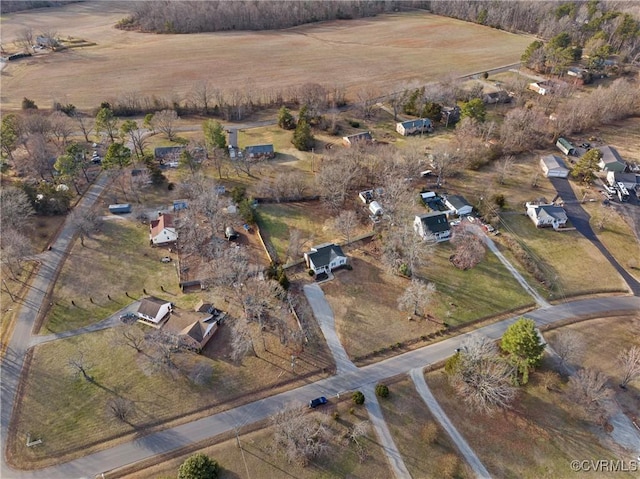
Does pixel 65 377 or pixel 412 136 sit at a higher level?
pixel 412 136

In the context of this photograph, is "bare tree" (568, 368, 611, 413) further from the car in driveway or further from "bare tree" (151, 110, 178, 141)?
"bare tree" (151, 110, 178, 141)

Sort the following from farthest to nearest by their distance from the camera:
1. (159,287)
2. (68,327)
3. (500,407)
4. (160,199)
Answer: (160,199)
(159,287)
(68,327)
(500,407)

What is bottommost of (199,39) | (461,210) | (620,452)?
(620,452)

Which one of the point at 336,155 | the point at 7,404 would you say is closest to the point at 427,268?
the point at 336,155

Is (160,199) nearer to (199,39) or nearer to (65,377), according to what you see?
(65,377)

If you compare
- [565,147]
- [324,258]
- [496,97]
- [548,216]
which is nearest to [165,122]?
[324,258]

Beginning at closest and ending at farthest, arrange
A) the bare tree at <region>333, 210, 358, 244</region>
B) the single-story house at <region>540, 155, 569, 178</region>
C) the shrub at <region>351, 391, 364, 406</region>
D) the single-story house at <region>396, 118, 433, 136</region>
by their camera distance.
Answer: the shrub at <region>351, 391, 364, 406</region>, the bare tree at <region>333, 210, 358, 244</region>, the single-story house at <region>540, 155, 569, 178</region>, the single-story house at <region>396, 118, 433, 136</region>

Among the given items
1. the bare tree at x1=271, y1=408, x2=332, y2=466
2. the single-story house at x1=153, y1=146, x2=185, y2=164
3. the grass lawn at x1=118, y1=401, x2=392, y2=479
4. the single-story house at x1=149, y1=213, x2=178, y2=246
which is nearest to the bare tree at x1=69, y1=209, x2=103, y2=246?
the single-story house at x1=149, y1=213, x2=178, y2=246

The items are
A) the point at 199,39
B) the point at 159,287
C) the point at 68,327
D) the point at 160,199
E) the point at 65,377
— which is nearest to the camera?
the point at 65,377

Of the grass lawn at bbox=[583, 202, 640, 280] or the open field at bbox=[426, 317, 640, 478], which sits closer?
the open field at bbox=[426, 317, 640, 478]
